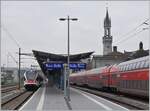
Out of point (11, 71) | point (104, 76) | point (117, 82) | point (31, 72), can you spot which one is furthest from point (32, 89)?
point (11, 71)

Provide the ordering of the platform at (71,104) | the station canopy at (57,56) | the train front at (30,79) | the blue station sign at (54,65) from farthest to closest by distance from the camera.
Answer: the train front at (30,79), the station canopy at (57,56), the blue station sign at (54,65), the platform at (71,104)

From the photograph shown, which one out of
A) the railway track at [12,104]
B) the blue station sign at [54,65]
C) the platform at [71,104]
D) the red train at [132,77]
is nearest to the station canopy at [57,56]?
the blue station sign at [54,65]

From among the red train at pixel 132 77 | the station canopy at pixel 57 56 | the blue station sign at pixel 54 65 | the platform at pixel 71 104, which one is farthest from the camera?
the station canopy at pixel 57 56

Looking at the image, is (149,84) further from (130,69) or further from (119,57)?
(119,57)

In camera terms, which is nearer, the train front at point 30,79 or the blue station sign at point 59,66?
the blue station sign at point 59,66

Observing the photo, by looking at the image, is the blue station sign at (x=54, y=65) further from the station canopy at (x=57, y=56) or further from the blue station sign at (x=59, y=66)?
the station canopy at (x=57, y=56)

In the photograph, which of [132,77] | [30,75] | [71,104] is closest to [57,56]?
[30,75]

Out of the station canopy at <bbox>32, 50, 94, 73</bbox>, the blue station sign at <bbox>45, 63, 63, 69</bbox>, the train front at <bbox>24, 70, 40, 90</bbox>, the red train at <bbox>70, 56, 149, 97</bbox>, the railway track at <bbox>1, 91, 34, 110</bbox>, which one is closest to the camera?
the railway track at <bbox>1, 91, 34, 110</bbox>

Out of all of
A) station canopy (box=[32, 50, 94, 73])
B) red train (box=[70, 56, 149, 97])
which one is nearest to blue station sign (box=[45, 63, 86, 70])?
station canopy (box=[32, 50, 94, 73])

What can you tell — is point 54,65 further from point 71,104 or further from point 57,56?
point 71,104

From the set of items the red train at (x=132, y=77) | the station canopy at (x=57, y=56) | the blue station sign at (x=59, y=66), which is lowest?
the red train at (x=132, y=77)

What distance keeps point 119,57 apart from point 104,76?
95.9 metres

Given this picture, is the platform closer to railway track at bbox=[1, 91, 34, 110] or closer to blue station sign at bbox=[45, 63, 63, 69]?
railway track at bbox=[1, 91, 34, 110]

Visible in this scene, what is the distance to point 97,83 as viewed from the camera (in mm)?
58594
